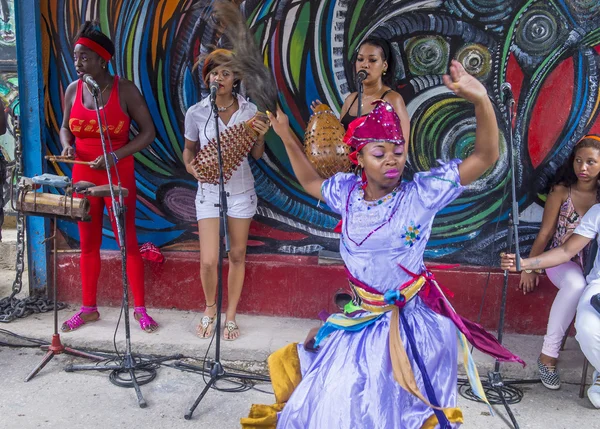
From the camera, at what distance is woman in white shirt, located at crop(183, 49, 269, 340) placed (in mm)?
4375

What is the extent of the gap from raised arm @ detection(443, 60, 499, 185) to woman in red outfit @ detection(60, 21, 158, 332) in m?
2.77

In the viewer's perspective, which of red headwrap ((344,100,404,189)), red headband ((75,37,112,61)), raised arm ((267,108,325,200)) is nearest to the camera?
red headwrap ((344,100,404,189))

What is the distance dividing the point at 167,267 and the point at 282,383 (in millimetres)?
2520

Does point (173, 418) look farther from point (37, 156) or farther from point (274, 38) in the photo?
point (274, 38)

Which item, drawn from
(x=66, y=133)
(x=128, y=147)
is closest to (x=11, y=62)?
(x=66, y=133)

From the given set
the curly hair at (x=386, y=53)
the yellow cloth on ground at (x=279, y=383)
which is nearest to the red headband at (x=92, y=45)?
the curly hair at (x=386, y=53)

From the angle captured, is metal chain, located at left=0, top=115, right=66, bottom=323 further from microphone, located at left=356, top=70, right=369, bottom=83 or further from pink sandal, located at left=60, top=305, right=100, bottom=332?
microphone, located at left=356, top=70, right=369, bottom=83

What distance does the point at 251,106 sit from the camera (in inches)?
174

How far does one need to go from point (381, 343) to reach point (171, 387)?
6.33 ft

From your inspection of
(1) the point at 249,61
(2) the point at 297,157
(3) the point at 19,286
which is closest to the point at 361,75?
(1) the point at 249,61

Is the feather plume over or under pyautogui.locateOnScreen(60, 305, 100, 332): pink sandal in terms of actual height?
over

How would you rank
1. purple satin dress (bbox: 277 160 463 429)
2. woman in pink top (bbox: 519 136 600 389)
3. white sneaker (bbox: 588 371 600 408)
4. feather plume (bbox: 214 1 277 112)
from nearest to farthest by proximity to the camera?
1. purple satin dress (bbox: 277 160 463 429)
2. feather plume (bbox: 214 1 277 112)
3. white sneaker (bbox: 588 371 600 408)
4. woman in pink top (bbox: 519 136 600 389)

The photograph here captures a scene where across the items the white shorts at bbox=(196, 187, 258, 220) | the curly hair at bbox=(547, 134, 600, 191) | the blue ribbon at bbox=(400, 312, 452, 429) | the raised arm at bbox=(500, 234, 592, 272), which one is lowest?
the blue ribbon at bbox=(400, 312, 452, 429)

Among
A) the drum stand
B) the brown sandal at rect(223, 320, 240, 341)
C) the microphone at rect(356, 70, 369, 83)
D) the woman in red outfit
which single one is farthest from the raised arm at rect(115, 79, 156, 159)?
the microphone at rect(356, 70, 369, 83)
